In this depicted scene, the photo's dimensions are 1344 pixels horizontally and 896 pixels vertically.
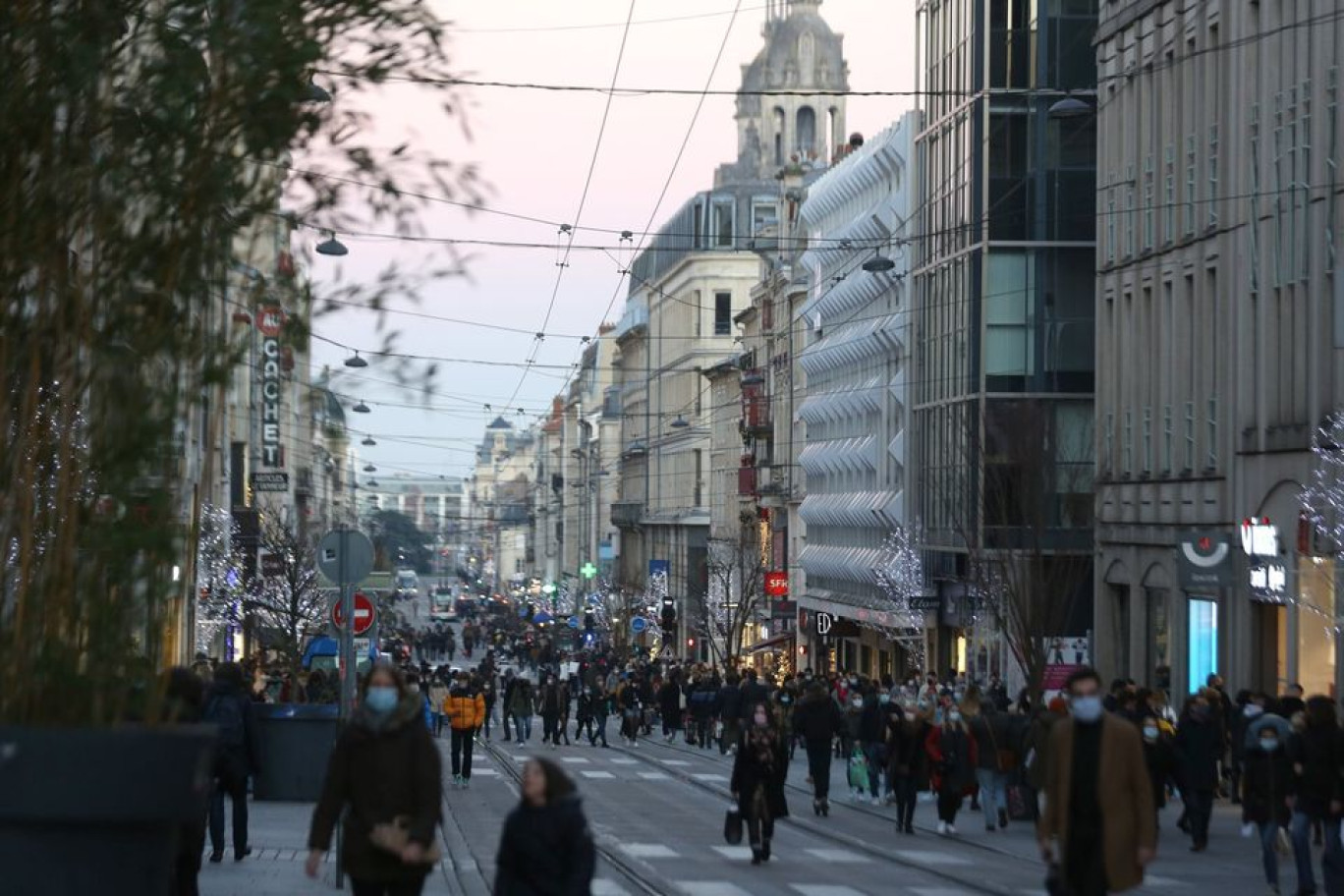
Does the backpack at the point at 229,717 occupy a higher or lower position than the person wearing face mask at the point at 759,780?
higher

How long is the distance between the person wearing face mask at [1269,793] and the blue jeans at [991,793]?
680cm

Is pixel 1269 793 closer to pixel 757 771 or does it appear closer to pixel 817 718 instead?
pixel 757 771

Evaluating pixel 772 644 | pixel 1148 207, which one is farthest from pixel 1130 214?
pixel 772 644

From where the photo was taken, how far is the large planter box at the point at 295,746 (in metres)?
25.5

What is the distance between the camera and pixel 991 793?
93.4 feet

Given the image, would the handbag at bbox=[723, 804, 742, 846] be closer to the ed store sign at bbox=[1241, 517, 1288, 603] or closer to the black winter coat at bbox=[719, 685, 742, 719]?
the ed store sign at bbox=[1241, 517, 1288, 603]

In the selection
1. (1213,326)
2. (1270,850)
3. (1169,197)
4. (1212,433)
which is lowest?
(1270,850)

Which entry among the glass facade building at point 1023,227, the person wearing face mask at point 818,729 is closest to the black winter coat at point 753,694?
the person wearing face mask at point 818,729

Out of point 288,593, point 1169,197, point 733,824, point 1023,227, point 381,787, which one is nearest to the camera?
point 381,787

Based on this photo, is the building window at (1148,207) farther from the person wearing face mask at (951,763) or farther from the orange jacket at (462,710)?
the person wearing face mask at (951,763)

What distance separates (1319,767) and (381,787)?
31.6 ft

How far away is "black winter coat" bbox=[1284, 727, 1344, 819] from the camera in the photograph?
18.6 m

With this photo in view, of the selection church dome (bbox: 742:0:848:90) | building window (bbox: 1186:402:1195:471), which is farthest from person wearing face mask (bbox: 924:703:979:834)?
church dome (bbox: 742:0:848:90)

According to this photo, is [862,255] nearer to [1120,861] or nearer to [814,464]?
[814,464]
